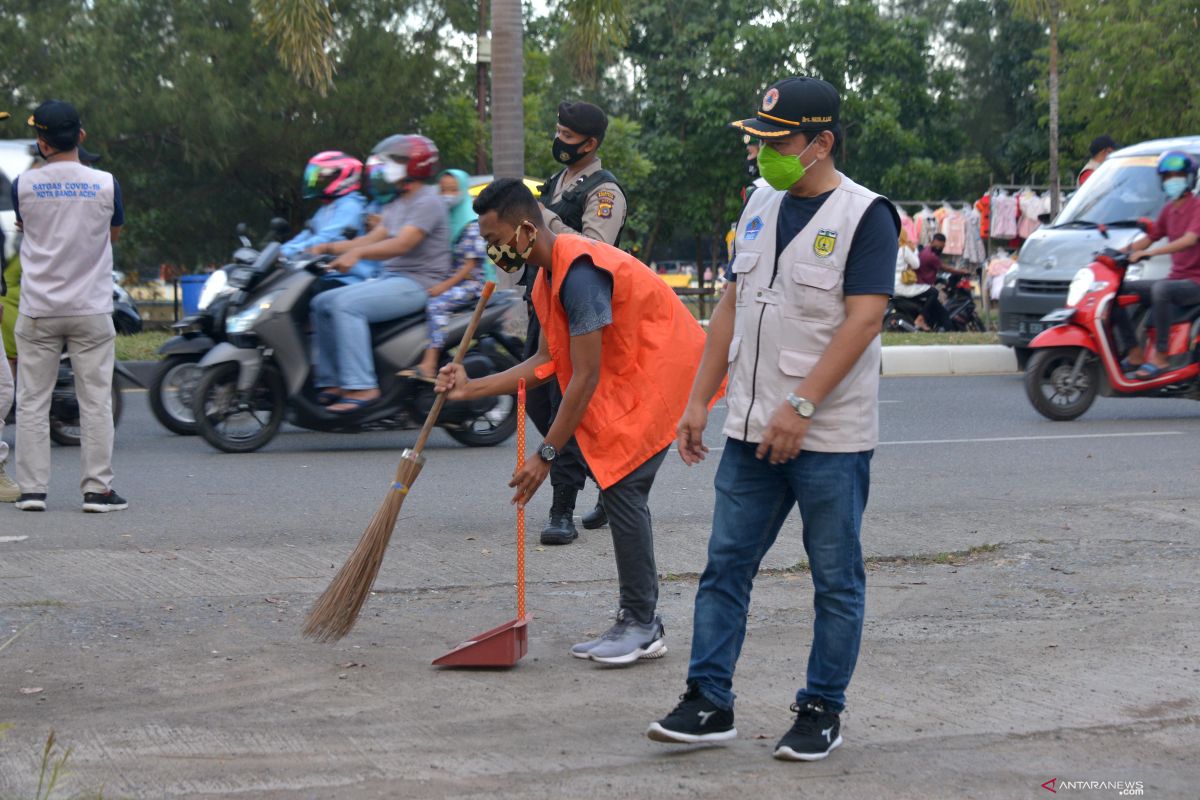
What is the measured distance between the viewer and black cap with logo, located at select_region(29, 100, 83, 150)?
7156mm

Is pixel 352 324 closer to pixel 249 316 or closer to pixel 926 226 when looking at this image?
pixel 249 316

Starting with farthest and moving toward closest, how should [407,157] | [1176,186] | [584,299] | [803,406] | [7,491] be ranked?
[1176,186], [407,157], [7,491], [584,299], [803,406]

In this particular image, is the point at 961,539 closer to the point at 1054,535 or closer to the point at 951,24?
the point at 1054,535

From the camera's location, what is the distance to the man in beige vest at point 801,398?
3859mm

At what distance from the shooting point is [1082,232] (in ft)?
48.3

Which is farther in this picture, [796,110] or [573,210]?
[573,210]

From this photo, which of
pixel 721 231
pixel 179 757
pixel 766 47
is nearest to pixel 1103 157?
pixel 179 757

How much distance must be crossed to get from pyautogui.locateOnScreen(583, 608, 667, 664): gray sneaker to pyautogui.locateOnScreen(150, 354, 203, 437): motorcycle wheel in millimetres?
5721

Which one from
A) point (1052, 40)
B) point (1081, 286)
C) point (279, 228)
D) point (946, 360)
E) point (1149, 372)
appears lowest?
point (946, 360)

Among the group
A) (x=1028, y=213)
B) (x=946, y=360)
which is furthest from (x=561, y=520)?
(x=1028, y=213)

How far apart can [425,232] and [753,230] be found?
Result: 5.85 m

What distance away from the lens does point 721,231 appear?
39.5 meters

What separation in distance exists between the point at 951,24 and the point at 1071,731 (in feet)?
150

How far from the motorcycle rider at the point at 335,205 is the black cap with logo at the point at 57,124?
2.70 meters
